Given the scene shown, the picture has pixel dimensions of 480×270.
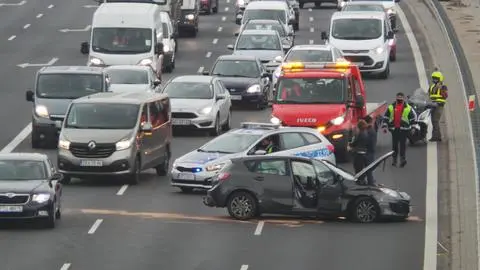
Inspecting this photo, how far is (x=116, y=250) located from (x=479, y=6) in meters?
51.9

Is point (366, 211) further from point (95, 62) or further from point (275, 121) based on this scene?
point (95, 62)

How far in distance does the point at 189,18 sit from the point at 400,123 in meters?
31.6

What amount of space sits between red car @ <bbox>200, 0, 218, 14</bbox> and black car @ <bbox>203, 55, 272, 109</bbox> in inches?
1095

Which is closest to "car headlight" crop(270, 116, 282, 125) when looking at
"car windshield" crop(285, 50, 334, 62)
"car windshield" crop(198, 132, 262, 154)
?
"car windshield" crop(198, 132, 262, 154)

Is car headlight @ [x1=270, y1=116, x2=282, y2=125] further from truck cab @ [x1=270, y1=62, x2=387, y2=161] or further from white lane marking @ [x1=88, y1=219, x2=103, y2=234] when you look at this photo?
white lane marking @ [x1=88, y1=219, x2=103, y2=234]

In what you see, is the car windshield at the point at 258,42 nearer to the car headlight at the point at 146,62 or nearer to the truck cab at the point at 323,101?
the car headlight at the point at 146,62

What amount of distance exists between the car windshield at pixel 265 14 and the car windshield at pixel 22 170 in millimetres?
37939

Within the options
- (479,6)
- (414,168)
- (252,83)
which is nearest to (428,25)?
(479,6)

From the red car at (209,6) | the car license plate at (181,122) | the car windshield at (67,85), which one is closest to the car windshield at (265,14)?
the red car at (209,6)

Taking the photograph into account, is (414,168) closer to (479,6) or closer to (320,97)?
(320,97)

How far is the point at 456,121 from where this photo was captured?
154 feet

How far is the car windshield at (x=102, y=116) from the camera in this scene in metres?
37.7

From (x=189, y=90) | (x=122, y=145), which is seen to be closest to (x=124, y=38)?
(x=189, y=90)

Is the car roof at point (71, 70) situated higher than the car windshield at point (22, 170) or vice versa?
the car windshield at point (22, 170)
